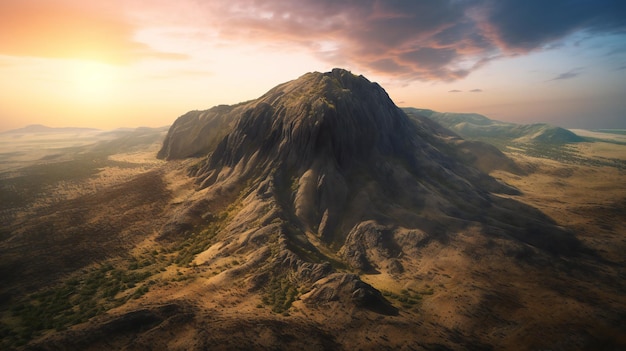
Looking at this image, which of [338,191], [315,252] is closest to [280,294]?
[315,252]

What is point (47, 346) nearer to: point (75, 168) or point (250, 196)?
point (250, 196)

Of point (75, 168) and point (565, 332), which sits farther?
point (75, 168)

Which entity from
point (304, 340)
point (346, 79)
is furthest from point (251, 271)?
point (346, 79)

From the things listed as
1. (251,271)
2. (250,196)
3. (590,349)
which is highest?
(250,196)

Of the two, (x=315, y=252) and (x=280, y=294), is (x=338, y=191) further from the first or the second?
(x=280, y=294)

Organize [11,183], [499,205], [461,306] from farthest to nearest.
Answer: [11,183], [499,205], [461,306]

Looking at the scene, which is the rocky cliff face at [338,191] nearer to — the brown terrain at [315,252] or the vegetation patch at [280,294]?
the brown terrain at [315,252]
